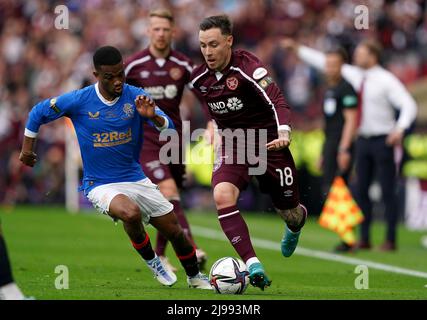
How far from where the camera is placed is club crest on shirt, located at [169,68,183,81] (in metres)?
10.9

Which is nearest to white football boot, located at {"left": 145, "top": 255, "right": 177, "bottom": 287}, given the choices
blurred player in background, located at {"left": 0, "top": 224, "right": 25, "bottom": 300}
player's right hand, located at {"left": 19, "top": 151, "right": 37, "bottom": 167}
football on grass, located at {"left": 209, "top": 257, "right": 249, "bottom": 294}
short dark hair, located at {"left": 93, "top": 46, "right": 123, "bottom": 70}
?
football on grass, located at {"left": 209, "top": 257, "right": 249, "bottom": 294}

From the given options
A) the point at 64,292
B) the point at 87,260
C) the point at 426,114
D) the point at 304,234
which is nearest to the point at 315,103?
the point at 426,114

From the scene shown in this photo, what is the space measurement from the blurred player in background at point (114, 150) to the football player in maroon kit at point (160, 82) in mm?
1787

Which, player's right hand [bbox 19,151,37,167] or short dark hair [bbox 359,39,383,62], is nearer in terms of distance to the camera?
player's right hand [bbox 19,151,37,167]

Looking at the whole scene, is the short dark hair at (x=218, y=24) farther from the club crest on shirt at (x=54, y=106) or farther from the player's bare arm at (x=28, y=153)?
the player's bare arm at (x=28, y=153)

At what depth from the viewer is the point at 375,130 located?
1409 centimetres

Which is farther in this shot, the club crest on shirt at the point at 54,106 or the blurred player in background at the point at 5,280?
the club crest on shirt at the point at 54,106

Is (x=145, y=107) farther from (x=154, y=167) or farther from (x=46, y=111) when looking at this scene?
(x=154, y=167)

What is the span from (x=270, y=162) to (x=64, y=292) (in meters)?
2.27

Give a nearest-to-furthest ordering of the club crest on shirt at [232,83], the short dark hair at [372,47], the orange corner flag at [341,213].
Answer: the club crest on shirt at [232,83] → the orange corner flag at [341,213] → the short dark hair at [372,47]

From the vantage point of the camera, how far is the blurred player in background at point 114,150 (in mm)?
8656

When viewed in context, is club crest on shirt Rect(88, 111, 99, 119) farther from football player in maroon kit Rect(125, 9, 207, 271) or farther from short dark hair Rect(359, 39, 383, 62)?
short dark hair Rect(359, 39, 383, 62)

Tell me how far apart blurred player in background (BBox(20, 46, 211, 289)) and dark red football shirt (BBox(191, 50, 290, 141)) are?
0.61 m

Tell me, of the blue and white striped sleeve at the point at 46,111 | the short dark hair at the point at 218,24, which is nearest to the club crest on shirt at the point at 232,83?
the short dark hair at the point at 218,24
